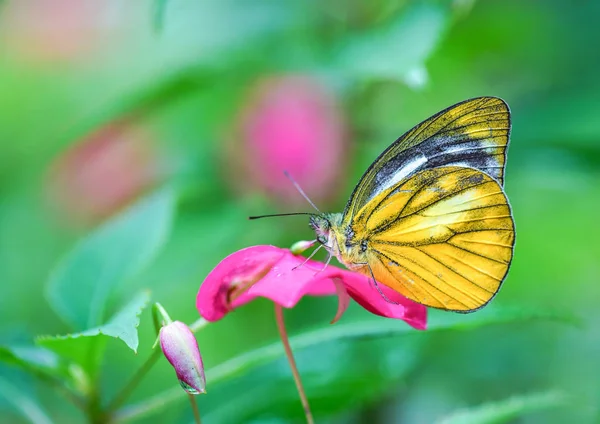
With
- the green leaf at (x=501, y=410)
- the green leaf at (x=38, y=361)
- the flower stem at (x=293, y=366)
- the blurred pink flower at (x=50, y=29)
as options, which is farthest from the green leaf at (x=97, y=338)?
the blurred pink flower at (x=50, y=29)

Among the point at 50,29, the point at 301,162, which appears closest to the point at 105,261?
the point at 301,162

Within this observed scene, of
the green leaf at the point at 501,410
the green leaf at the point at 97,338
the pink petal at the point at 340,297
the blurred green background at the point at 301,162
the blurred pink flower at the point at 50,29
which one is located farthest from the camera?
the blurred pink flower at the point at 50,29

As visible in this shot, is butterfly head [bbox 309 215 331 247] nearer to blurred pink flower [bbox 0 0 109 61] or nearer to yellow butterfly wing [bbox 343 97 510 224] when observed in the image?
yellow butterfly wing [bbox 343 97 510 224]

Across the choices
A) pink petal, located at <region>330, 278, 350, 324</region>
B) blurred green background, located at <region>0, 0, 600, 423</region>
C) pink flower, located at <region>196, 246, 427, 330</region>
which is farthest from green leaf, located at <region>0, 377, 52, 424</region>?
pink petal, located at <region>330, 278, 350, 324</region>

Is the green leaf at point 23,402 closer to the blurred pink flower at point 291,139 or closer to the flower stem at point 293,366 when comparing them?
the flower stem at point 293,366

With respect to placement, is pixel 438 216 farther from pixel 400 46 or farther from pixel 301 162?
pixel 301 162

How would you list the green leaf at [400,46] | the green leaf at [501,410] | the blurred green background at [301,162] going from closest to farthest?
the green leaf at [501,410]
the green leaf at [400,46]
the blurred green background at [301,162]
